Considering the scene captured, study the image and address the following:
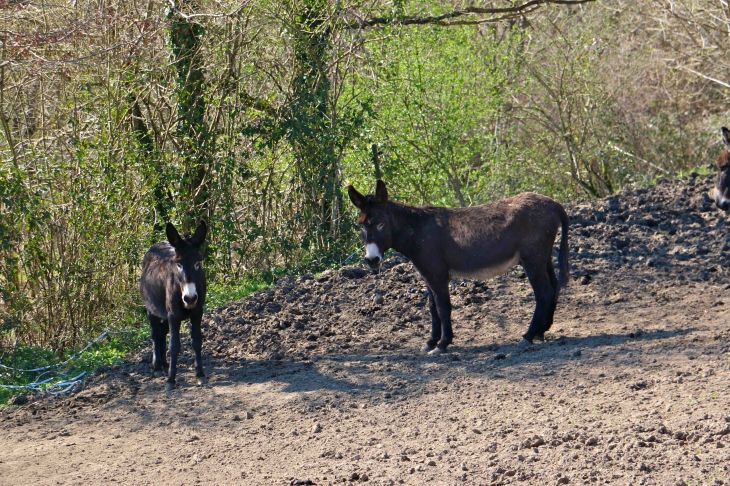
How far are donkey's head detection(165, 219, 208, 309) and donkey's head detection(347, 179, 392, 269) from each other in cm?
159

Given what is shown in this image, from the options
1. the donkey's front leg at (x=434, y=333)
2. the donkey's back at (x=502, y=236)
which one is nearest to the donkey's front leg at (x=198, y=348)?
the donkey's front leg at (x=434, y=333)

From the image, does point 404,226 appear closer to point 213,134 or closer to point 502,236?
point 502,236

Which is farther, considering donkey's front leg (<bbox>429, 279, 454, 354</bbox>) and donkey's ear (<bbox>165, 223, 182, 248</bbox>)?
donkey's front leg (<bbox>429, 279, 454, 354</bbox>)

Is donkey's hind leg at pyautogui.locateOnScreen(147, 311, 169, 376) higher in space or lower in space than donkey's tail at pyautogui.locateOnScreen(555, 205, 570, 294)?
lower

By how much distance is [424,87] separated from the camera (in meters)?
14.6

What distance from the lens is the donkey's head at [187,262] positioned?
726cm

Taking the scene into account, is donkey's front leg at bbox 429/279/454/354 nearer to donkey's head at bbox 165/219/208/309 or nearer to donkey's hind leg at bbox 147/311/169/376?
donkey's head at bbox 165/219/208/309

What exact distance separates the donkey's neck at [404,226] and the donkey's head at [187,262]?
1951mm

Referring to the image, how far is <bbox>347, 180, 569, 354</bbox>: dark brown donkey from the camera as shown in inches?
315

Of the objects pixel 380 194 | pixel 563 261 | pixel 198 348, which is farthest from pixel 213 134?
pixel 563 261

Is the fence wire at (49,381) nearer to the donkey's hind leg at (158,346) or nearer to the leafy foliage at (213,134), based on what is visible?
the leafy foliage at (213,134)

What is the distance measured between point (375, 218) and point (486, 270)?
1256 mm

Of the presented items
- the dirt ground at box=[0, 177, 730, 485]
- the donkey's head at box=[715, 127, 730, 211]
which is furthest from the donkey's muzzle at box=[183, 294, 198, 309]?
the donkey's head at box=[715, 127, 730, 211]

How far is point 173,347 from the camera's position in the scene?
7.79 meters
